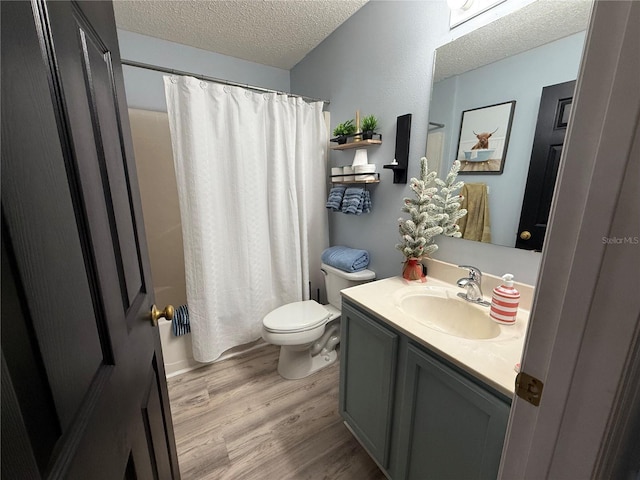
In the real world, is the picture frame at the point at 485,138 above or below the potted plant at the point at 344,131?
below

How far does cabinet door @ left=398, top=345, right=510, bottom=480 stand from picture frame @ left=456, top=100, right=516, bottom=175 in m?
0.84

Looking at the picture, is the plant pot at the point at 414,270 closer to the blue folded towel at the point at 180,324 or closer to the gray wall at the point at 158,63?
the blue folded towel at the point at 180,324

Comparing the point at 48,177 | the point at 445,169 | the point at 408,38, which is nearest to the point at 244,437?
the point at 48,177

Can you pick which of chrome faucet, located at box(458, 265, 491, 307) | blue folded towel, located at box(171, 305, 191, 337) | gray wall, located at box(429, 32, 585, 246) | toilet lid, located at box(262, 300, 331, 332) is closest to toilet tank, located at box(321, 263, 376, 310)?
toilet lid, located at box(262, 300, 331, 332)

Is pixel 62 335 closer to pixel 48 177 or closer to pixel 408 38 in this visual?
pixel 48 177

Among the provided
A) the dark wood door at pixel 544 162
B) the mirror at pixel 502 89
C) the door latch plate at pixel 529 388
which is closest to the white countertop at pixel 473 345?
the door latch plate at pixel 529 388

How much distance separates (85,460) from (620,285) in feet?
2.55

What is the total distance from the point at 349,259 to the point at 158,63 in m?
2.03

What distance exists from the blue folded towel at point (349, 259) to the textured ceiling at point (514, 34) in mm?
1074

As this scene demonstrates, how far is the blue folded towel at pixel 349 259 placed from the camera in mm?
1754

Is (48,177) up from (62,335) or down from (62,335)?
up

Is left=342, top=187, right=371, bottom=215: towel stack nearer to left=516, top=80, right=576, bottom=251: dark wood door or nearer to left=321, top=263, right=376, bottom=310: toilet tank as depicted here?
left=321, top=263, right=376, bottom=310: toilet tank

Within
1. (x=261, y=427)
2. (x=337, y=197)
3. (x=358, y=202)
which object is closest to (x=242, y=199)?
(x=337, y=197)

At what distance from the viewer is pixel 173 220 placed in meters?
2.15
